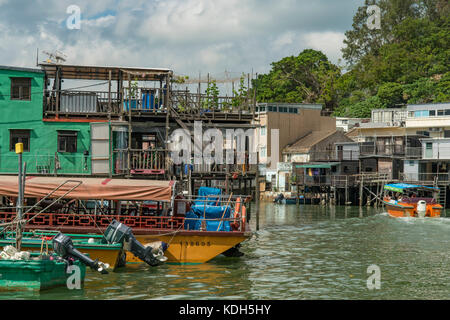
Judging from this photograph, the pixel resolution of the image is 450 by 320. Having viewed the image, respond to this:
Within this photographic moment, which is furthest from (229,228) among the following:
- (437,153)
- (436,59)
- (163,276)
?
(436,59)

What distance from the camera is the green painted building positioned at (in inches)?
1225

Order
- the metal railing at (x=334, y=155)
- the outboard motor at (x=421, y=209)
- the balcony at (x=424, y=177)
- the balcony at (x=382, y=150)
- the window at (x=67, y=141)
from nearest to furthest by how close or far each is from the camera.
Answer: the window at (x=67, y=141), the outboard motor at (x=421, y=209), the balcony at (x=424, y=177), the balcony at (x=382, y=150), the metal railing at (x=334, y=155)

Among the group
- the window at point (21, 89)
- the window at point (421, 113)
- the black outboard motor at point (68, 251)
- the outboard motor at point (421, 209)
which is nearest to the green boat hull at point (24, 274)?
the black outboard motor at point (68, 251)

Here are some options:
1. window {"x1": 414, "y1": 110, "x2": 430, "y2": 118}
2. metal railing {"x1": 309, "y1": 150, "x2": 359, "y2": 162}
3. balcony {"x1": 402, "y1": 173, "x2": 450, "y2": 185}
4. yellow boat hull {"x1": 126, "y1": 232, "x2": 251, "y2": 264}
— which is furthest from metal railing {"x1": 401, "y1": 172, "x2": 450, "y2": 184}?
yellow boat hull {"x1": 126, "y1": 232, "x2": 251, "y2": 264}

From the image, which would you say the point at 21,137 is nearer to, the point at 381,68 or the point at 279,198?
the point at 279,198

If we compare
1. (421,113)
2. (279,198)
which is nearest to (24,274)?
(279,198)

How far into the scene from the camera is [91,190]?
23109 millimetres

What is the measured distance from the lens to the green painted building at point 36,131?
3112 cm

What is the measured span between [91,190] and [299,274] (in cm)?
827

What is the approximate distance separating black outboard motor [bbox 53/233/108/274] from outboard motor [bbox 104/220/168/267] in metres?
1.72

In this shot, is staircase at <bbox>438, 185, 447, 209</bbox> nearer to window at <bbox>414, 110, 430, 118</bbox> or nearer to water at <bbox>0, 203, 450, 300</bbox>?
window at <bbox>414, 110, 430, 118</bbox>

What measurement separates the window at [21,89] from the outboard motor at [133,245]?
12606 millimetres

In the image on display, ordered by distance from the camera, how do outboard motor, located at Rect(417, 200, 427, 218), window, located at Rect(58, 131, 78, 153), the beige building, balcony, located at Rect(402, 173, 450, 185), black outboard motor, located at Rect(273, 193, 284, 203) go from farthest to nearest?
the beige building → black outboard motor, located at Rect(273, 193, 284, 203) → balcony, located at Rect(402, 173, 450, 185) → outboard motor, located at Rect(417, 200, 427, 218) → window, located at Rect(58, 131, 78, 153)

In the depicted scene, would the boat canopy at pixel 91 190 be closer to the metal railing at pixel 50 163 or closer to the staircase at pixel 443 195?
the metal railing at pixel 50 163
